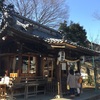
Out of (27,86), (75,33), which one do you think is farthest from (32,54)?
(75,33)

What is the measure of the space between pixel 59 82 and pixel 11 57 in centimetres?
387

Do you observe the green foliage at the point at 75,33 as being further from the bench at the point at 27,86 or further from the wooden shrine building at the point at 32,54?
the bench at the point at 27,86

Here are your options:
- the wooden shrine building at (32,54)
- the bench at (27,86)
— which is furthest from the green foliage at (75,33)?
the bench at (27,86)

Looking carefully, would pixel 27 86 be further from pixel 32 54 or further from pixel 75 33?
pixel 75 33

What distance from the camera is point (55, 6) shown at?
3778 cm

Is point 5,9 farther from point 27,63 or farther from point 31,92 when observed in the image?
point 31,92

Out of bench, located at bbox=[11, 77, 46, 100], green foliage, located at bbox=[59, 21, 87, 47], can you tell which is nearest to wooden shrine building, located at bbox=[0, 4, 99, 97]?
bench, located at bbox=[11, 77, 46, 100]

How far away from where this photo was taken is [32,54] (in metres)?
16.6

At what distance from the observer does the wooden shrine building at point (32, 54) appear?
1442 centimetres

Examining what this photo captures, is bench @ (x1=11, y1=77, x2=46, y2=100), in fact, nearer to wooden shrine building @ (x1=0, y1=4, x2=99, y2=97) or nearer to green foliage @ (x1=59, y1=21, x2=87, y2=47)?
wooden shrine building @ (x1=0, y1=4, x2=99, y2=97)

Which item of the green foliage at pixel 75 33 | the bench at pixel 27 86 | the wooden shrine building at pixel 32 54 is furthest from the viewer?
the green foliage at pixel 75 33

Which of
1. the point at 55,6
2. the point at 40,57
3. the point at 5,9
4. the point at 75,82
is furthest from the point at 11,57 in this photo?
the point at 55,6

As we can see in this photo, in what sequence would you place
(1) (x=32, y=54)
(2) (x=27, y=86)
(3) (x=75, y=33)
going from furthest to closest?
(3) (x=75, y=33) → (1) (x=32, y=54) → (2) (x=27, y=86)

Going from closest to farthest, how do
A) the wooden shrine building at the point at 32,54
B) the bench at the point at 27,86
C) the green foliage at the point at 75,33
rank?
1. the bench at the point at 27,86
2. the wooden shrine building at the point at 32,54
3. the green foliage at the point at 75,33
